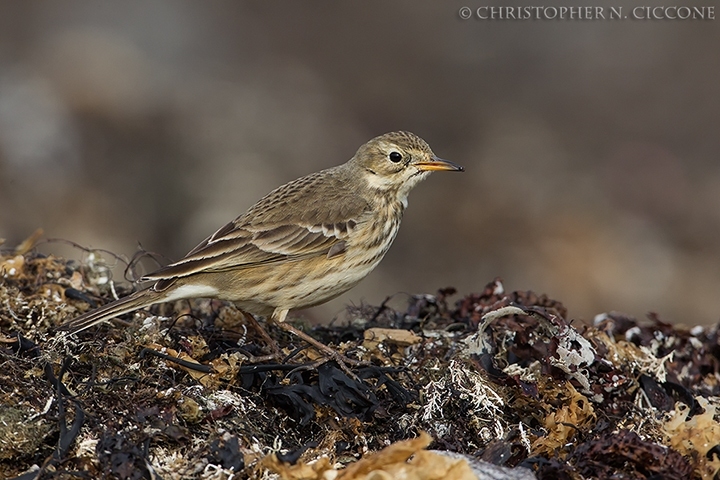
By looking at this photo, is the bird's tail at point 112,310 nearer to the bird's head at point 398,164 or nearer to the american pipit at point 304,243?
the american pipit at point 304,243

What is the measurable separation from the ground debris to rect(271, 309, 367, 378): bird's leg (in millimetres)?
58

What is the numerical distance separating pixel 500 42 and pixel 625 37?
8.35 ft

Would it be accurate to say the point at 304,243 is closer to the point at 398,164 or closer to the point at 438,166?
the point at 398,164

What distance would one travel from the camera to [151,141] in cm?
→ 1298

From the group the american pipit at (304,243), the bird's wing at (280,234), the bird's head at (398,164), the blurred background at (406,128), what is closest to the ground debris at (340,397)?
the american pipit at (304,243)

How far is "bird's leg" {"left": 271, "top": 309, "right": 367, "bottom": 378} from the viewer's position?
5011 mm

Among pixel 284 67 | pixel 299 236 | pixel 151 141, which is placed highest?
pixel 284 67

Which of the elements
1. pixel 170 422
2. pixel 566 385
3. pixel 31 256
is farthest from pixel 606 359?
pixel 31 256

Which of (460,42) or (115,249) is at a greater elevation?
(460,42)

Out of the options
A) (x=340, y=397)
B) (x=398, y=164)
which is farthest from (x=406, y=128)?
(x=340, y=397)

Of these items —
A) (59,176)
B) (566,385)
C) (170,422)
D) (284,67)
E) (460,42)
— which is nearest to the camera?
(170,422)

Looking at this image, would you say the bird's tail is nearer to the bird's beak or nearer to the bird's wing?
the bird's wing

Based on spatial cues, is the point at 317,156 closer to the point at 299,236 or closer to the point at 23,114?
the point at 23,114

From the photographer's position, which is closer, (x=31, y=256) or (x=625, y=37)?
(x=31, y=256)
